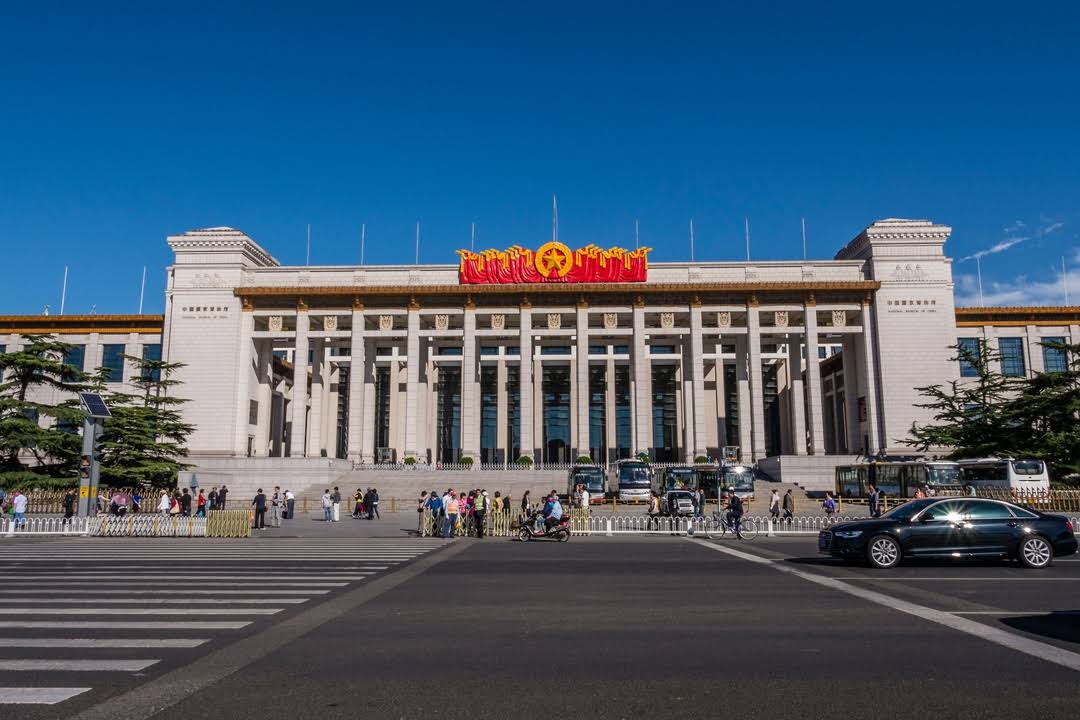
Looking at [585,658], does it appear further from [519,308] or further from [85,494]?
[519,308]

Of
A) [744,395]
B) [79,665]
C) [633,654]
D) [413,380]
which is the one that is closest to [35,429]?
[413,380]

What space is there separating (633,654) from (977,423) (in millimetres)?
45818

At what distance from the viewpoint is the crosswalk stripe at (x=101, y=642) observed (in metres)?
8.39

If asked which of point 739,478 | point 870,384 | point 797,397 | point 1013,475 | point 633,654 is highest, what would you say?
point 870,384

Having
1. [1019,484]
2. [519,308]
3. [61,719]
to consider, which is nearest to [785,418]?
[519,308]

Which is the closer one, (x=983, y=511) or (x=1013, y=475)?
(x=983, y=511)

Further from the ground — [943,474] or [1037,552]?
[943,474]

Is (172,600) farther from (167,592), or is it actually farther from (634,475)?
(634,475)

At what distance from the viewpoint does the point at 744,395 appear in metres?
61.0

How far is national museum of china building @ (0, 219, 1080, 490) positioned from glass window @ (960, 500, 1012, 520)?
38503 mm

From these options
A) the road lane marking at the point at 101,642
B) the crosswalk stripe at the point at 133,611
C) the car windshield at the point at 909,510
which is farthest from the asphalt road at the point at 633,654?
the car windshield at the point at 909,510

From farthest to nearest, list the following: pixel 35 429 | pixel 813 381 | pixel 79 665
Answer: pixel 813 381
pixel 35 429
pixel 79 665

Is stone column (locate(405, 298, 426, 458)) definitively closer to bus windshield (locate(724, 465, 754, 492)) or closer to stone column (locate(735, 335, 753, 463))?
bus windshield (locate(724, 465, 754, 492))

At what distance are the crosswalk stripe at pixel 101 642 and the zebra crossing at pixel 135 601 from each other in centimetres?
1
